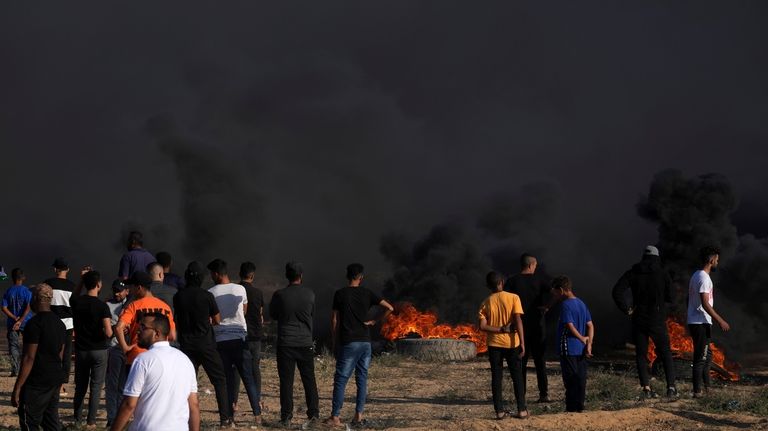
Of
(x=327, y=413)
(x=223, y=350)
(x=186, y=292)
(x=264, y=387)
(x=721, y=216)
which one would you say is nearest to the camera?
(x=186, y=292)

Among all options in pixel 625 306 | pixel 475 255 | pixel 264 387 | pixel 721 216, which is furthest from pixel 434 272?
pixel 625 306

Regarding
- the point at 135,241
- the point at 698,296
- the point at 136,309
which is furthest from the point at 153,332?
the point at 698,296

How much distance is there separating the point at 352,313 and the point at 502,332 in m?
1.72

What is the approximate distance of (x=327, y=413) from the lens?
11.4 meters

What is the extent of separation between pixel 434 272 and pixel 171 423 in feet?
77.8

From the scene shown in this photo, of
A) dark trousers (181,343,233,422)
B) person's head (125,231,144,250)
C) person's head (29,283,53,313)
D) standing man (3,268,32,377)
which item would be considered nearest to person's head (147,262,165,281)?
dark trousers (181,343,233,422)

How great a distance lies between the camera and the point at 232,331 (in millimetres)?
10000

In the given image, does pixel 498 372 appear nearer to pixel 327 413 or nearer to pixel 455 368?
pixel 327 413

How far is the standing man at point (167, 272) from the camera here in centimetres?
1037

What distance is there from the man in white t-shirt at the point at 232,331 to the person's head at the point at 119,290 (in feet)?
3.19

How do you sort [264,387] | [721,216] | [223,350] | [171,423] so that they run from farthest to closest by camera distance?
[721,216]
[264,387]
[223,350]
[171,423]

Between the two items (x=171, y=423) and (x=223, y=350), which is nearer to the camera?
(x=171, y=423)

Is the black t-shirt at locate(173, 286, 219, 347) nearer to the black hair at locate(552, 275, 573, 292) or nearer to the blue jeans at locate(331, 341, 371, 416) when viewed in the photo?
the blue jeans at locate(331, 341, 371, 416)

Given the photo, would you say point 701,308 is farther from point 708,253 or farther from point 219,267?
point 219,267
